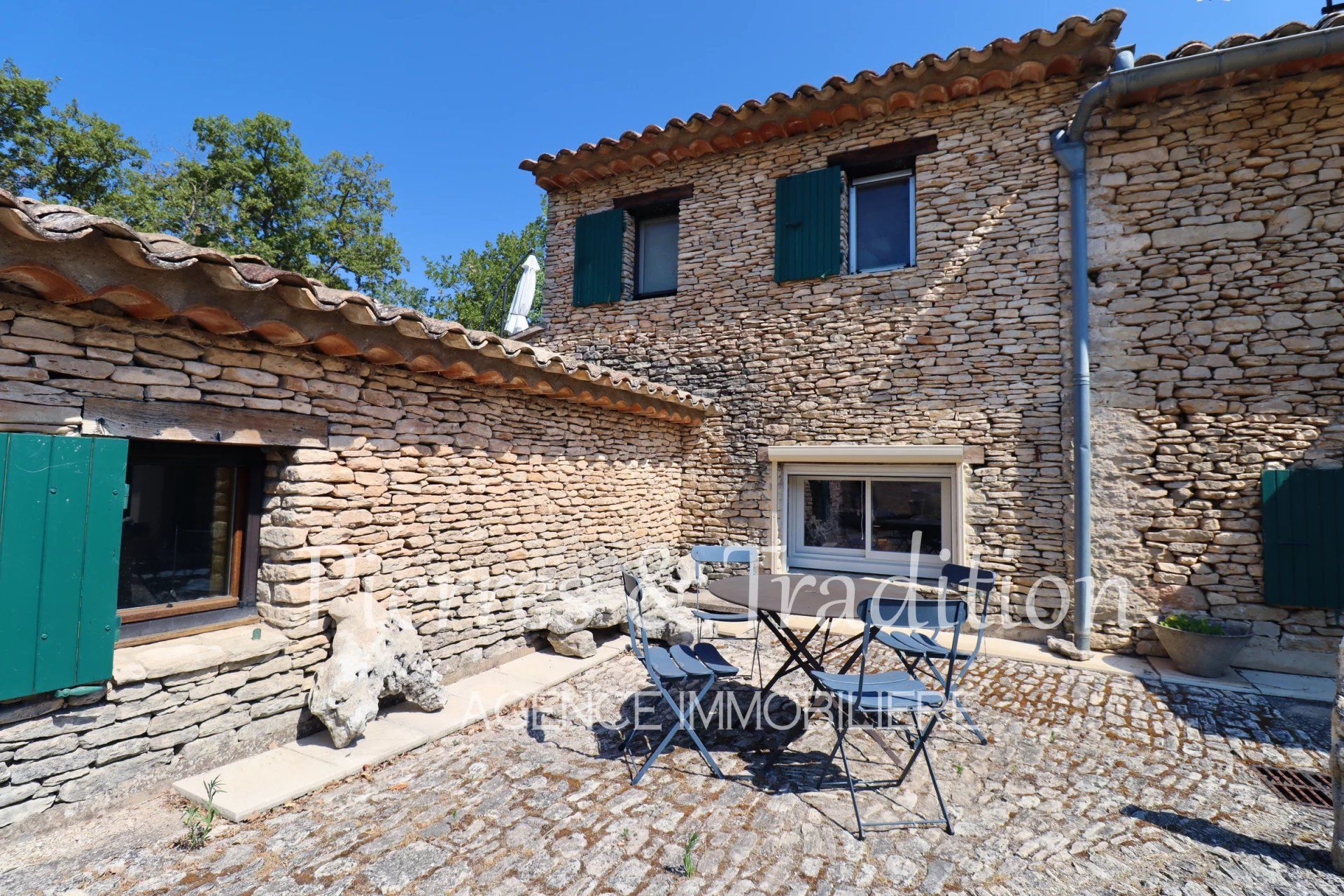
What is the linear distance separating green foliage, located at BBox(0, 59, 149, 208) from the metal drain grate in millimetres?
21450

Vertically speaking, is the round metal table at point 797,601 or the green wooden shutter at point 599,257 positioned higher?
the green wooden shutter at point 599,257

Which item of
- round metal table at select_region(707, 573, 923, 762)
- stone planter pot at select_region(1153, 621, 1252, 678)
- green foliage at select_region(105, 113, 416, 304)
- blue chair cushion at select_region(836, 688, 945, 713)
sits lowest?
stone planter pot at select_region(1153, 621, 1252, 678)

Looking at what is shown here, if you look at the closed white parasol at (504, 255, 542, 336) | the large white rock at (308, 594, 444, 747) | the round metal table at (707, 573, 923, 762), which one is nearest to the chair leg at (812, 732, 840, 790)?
the round metal table at (707, 573, 923, 762)

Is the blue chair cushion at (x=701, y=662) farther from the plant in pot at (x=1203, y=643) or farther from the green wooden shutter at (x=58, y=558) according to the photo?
the plant in pot at (x=1203, y=643)

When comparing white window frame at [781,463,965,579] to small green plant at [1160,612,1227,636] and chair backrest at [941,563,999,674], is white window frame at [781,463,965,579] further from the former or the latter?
small green plant at [1160,612,1227,636]

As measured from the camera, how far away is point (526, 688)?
461 centimetres

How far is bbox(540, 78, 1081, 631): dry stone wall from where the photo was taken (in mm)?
6215

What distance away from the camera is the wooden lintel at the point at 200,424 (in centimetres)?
292

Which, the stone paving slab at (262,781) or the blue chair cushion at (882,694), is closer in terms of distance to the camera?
the stone paving slab at (262,781)

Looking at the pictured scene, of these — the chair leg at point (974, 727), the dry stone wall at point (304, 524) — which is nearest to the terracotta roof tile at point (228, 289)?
the dry stone wall at point (304, 524)

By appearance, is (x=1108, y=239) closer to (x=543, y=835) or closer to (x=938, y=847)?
(x=938, y=847)

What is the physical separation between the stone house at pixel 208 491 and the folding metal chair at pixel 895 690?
295 cm

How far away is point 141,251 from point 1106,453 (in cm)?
717

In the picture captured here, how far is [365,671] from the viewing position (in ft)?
12.1
